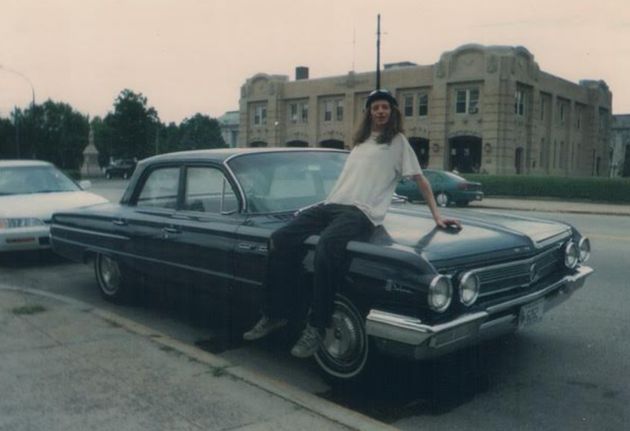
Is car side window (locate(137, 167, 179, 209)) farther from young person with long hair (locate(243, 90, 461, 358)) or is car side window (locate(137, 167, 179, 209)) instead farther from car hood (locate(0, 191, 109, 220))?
car hood (locate(0, 191, 109, 220))

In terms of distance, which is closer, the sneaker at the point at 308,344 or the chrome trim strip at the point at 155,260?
the sneaker at the point at 308,344

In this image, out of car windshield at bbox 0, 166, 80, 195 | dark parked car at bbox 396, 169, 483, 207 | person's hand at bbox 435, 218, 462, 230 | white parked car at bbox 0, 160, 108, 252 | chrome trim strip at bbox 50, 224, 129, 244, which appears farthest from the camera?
dark parked car at bbox 396, 169, 483, 207

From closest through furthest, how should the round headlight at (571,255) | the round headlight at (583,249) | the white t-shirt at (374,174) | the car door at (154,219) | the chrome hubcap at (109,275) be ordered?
the white t-shirt at (374,174), the round headlight at (571,255), the round headlight at (583,249), the car door at (154,219), the chrome hubcap at (109,275)

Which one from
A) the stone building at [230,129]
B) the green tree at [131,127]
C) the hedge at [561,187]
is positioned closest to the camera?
the hedge at [561,187]

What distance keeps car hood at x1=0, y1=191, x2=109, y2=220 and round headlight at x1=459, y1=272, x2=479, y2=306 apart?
6.65m

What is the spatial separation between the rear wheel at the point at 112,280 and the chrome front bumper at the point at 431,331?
339 cm

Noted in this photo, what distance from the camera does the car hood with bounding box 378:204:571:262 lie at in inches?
170

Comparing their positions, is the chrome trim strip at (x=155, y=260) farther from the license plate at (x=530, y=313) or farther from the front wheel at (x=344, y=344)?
the license plate at (x=530, y=313)

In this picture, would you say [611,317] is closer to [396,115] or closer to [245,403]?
[396,115]

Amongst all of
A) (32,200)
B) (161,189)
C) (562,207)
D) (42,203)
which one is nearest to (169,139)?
(562,207)

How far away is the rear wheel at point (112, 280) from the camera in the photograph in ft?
22.5

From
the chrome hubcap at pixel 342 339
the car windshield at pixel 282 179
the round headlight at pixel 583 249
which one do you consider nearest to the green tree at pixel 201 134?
the car windshield at pixel 282 179

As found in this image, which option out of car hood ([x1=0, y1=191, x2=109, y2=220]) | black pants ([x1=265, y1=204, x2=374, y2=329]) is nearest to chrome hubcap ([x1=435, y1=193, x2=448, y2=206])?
car hood ([x1=0, y1=191, x2=109, y2=220])

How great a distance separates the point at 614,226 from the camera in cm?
1540
